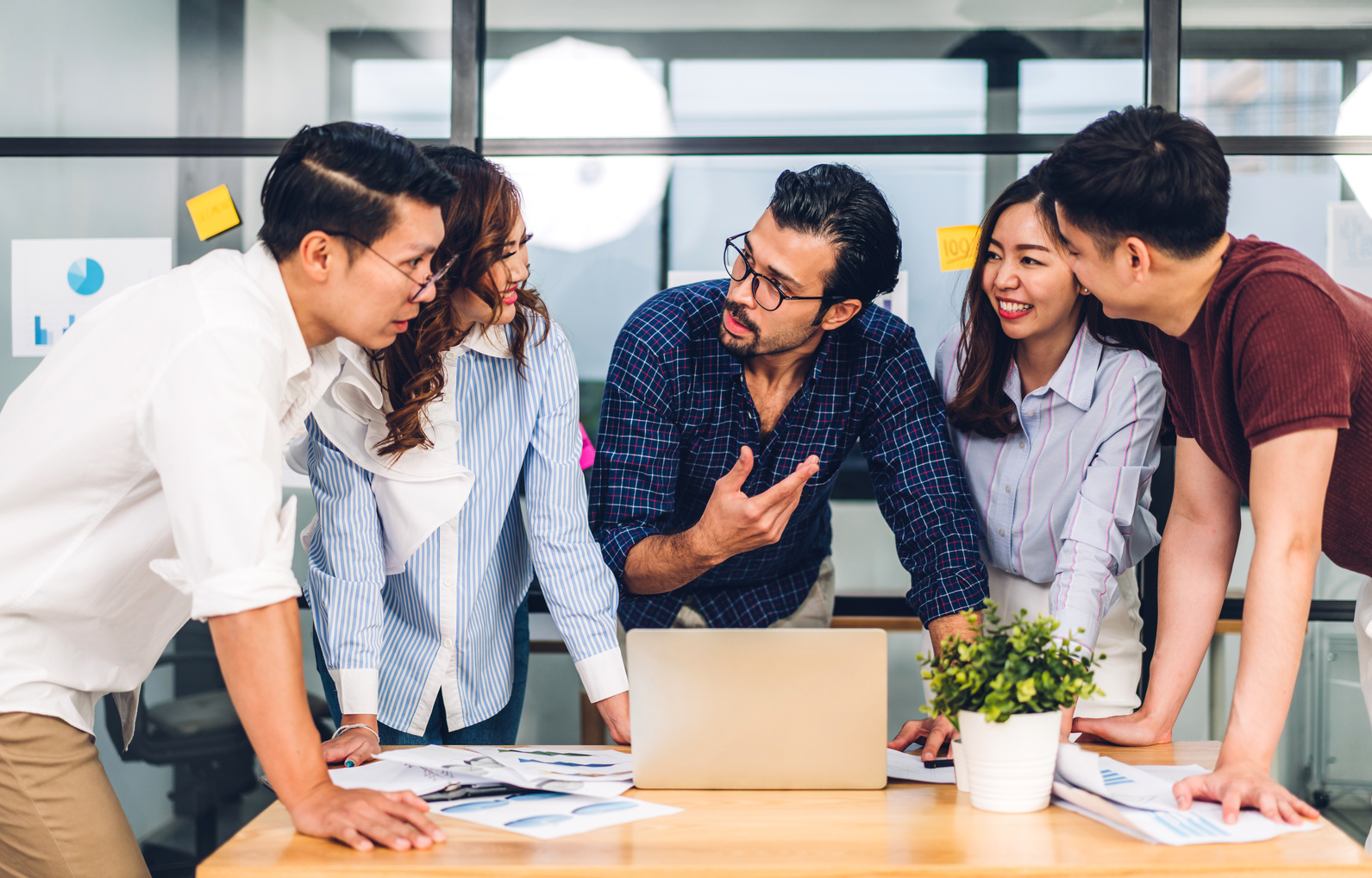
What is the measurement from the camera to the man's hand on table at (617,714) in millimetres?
1572

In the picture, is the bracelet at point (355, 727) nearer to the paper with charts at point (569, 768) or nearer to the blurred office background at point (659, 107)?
the paper with charts at point (569, 768)

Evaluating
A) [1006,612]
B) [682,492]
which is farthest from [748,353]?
[1006,612]

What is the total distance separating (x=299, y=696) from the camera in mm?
1054

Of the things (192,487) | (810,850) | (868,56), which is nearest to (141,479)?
(192,487)

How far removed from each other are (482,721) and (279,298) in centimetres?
84

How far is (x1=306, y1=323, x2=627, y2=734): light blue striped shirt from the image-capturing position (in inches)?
62.8

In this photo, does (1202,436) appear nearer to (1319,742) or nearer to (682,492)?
(682,492)

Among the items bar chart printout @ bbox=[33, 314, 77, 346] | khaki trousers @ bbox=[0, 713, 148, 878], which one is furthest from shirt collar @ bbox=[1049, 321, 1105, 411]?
bar chart printout @ bbox=[33, 314, 77, 346]

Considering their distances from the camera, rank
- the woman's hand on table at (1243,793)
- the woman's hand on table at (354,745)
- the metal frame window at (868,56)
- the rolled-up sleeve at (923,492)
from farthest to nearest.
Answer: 1. the metal frame window at (868,56)
2. the rolled-up sleeve at (923,492)
3. the woman's hand on table at (354,745)
4. the woman's hand on table at (1243,793)

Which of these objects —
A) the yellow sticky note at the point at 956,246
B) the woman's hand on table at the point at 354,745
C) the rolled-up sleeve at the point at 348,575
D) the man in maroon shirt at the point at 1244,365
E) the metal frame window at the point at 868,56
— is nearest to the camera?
the man in maroon shirt at the point at 1244,365

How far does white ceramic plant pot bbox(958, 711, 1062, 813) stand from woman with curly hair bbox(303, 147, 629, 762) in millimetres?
618

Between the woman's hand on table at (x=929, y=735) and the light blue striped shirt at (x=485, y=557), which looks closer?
the woman's hand on table at (x=929, y=735)

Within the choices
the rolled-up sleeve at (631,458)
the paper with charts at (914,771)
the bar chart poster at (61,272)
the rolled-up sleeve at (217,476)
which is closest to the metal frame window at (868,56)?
the bar chart poster at (61,272)

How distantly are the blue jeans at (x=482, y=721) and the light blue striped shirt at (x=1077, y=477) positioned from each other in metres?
0.93
